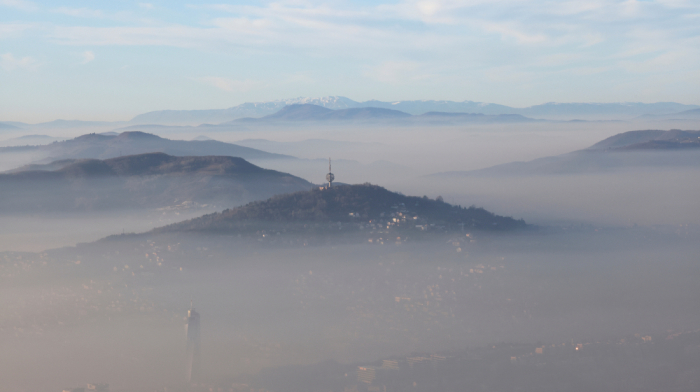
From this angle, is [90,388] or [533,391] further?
[533,391]

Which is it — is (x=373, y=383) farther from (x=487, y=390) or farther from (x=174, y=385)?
(x=174, y=385)

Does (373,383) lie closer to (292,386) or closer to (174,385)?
(292,386)

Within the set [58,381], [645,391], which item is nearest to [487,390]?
[645,391]

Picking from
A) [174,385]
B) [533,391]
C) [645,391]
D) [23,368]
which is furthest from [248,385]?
[645,391]

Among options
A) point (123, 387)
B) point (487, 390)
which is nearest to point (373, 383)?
point (487, 390)

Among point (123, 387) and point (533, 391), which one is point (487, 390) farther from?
point (123, 387)

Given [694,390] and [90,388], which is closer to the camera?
[90,388]
